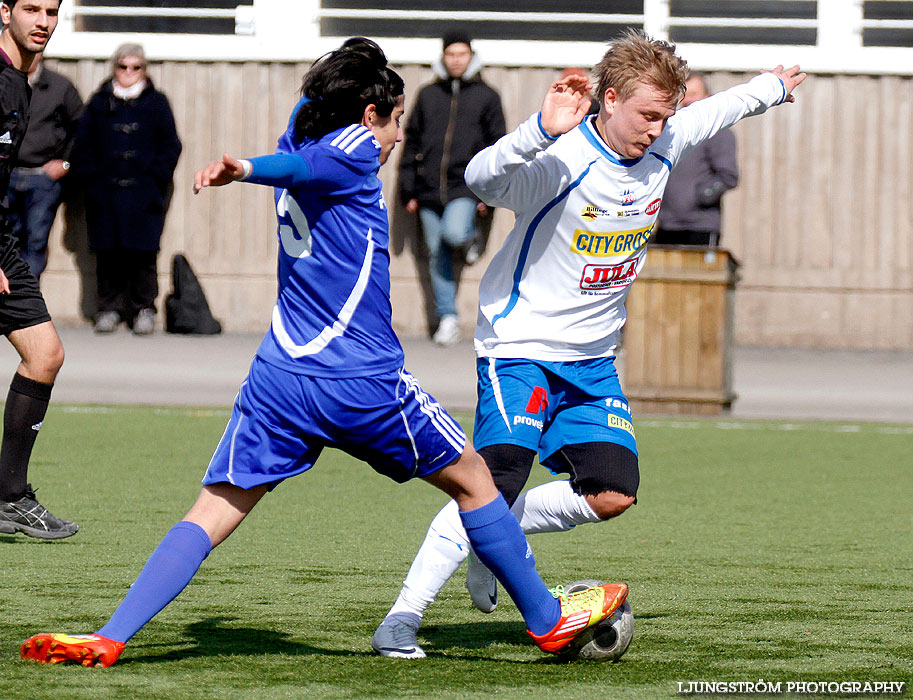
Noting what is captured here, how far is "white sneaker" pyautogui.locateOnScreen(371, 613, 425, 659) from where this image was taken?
456 centimetres

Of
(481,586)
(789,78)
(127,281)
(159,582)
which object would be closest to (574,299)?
(481,586)

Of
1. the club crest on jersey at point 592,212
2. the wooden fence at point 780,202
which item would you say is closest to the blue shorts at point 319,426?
the club crest on jersey at point 592,212

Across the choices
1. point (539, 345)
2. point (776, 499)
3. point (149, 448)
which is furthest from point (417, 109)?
point (539, 345)

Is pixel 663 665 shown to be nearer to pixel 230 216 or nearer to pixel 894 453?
pixel 894 453

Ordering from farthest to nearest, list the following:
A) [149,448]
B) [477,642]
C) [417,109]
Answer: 1. [417,109]
2. [149,448]
3. [477,642]

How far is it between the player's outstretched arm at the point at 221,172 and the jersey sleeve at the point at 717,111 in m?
1.97

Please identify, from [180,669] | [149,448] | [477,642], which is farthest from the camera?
[149,448]

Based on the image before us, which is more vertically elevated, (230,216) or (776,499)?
(230,216)

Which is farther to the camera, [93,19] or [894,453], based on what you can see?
[93,19]

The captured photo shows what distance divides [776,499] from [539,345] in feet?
10.5

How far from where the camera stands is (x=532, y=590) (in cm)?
452

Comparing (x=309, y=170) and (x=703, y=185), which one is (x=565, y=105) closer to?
(x=309, y=170)

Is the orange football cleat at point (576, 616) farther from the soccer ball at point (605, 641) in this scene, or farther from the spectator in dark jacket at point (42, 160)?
the spectator in dark jacket at point (42, 160)

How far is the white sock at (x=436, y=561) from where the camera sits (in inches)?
187
